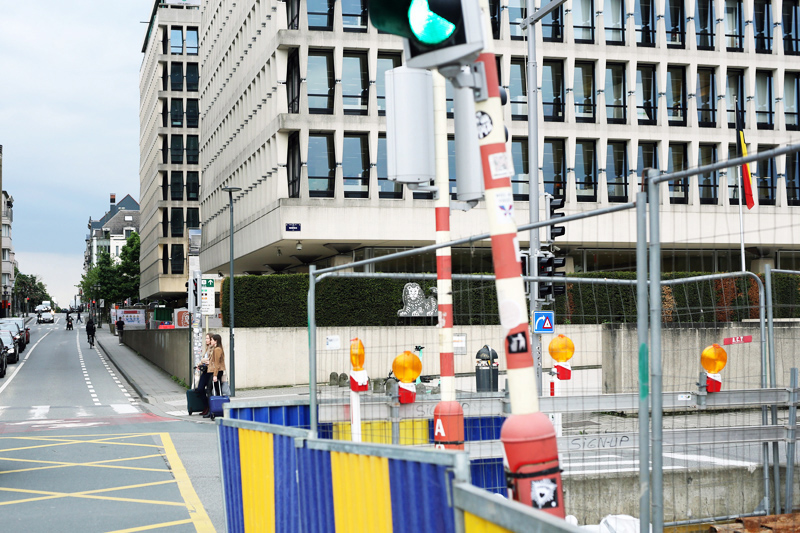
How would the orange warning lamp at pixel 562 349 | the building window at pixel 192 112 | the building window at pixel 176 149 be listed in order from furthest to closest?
the building window at pixel 192 112 → the building window at pixel 176 149 → the orange warning lamp at pixel 562 349

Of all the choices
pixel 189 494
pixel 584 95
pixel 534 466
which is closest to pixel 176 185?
pixel 584 95

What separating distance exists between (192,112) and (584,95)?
5129 centimetres

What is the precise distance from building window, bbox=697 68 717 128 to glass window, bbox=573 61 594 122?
4.55m

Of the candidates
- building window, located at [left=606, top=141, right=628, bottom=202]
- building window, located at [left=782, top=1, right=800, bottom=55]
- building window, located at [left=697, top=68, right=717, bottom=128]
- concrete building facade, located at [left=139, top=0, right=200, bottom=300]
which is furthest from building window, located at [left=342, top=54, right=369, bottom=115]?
concrete building facade, located at [left=139, top=0, right=200, bottom=300]

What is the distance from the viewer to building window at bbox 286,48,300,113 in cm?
3516

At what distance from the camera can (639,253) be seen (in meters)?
4.69

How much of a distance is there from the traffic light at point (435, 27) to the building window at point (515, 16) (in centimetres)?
3369

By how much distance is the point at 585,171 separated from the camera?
121ft

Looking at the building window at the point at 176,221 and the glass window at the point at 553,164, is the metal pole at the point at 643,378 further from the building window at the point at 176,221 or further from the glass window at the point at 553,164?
the building window at the point at 176,221

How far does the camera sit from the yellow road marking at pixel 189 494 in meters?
9.08

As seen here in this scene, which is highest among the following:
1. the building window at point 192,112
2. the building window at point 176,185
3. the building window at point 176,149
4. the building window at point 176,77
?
the building window at point 176,77

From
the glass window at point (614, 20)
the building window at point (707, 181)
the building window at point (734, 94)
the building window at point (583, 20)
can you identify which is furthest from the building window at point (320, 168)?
the building window at point (734, 94)

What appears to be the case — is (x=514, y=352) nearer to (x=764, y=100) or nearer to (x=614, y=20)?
(x=614, y=20)

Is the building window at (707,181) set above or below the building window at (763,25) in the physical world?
below
